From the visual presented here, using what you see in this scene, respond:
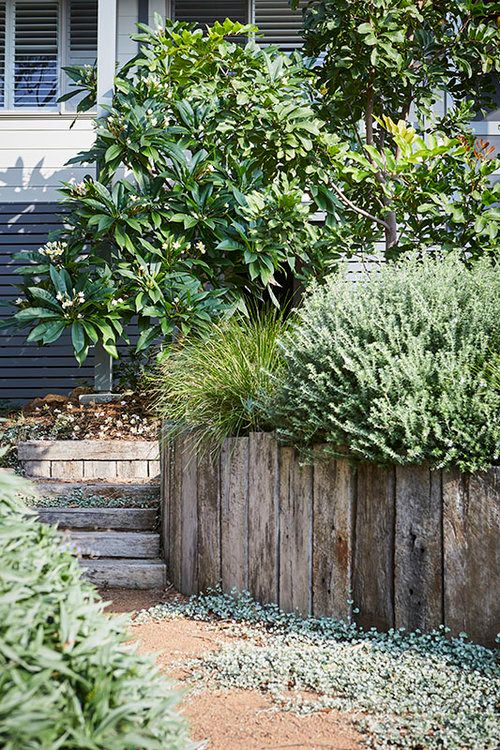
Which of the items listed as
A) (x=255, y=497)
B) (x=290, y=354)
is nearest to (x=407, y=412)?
(x=290, y=354)

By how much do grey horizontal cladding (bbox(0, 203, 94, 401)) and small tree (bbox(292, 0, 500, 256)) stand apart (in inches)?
→ 145

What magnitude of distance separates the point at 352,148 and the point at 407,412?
12.6ft

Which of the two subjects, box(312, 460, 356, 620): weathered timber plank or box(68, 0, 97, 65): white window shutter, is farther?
box(68, 0, 97, 65): white window shutter

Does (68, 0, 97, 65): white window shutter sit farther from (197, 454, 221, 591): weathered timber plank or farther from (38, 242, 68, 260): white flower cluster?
(197, 454, 221, 591): weathered timber plank

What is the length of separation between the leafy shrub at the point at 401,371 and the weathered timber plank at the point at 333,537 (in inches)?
5.1

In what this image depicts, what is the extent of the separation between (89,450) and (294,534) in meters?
2.50

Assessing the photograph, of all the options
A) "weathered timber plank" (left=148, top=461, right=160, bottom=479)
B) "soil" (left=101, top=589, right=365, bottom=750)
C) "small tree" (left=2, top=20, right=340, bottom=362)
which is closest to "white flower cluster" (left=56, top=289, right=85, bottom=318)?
"small tree" (left=2, top=20, right=340, bottom=362)

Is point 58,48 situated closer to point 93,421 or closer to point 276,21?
point 276,21

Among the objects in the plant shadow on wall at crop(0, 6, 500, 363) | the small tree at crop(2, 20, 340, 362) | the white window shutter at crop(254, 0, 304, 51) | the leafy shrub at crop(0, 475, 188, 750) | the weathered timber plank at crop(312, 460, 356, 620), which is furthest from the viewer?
the white window shutter at crop(254, 0, 304, 51)

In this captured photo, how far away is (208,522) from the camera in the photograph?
395 centimetres

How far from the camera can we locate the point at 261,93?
5.48 m

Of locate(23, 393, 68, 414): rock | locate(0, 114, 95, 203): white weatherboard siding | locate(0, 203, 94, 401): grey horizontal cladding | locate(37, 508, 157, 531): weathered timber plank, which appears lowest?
locate(37, 508, 157, 531): weathered timber plank

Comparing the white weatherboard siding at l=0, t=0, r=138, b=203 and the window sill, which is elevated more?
the window sill

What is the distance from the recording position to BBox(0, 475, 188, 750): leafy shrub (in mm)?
1276
